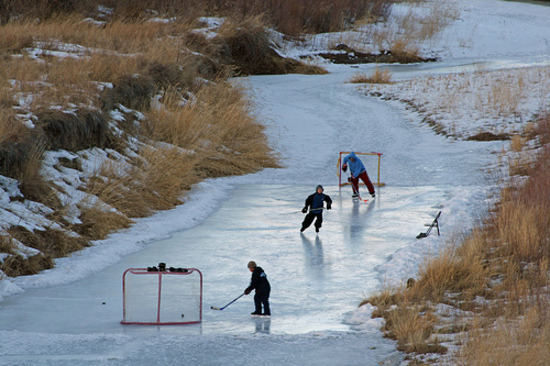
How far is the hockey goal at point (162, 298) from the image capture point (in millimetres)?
8070

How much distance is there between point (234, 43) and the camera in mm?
33281

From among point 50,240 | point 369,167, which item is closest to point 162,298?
point 50,240

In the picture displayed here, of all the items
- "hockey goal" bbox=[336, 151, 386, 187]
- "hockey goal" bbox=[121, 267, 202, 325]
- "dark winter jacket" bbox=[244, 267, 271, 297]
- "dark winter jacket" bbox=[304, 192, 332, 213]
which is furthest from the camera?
"hockey goal" bbox=[336, 151, 386, 187]

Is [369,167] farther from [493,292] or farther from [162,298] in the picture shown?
[162,298]

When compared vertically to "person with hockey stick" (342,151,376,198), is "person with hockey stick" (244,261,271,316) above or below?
below

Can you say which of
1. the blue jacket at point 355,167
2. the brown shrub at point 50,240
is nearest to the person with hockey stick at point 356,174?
the blue jacket at point 355,167

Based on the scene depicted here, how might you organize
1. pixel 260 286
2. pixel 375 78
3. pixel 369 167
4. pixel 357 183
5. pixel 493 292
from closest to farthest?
pixel 260 286 → pixel 493 292 → pixel 357 183 → pixel 369 167 → pixel 375 78

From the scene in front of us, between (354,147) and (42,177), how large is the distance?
11918 millimetres

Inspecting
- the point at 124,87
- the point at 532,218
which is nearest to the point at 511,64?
the point at 124,87

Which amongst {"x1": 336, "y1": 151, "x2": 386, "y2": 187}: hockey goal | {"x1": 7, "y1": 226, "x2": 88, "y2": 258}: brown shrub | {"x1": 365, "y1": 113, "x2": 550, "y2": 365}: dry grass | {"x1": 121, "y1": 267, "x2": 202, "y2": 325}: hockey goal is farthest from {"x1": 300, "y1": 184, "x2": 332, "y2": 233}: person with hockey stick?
{"x1": 336, "y1": 151, "x2": 386, "y2": 187}: hockey goal

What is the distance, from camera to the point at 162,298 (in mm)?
9000

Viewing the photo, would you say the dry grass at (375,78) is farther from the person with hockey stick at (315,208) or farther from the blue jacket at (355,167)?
the person with hockey stick at (315,208)

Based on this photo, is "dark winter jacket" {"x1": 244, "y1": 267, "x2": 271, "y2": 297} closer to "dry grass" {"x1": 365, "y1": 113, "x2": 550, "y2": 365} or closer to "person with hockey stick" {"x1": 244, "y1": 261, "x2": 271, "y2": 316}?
"person with hockey stick" {"x1": 244, "y1": 261, "x2": 271, "y2": 316}

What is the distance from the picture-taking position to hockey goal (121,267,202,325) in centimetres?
807
